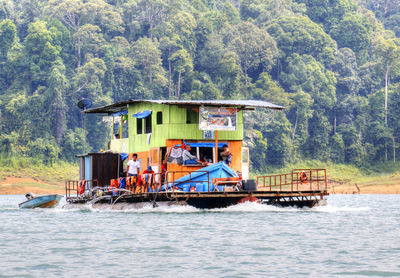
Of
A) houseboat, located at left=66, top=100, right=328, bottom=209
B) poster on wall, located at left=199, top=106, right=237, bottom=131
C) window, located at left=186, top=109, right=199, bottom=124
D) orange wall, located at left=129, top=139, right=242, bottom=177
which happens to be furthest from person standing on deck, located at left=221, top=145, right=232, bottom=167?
window, located at left=186, top=109, right=199, bottom=124

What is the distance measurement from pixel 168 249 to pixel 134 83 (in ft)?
228

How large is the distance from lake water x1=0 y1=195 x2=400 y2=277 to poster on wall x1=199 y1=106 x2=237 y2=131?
3.78 meters

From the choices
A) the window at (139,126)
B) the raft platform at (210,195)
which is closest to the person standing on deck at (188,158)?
the raft platform at (210,195)

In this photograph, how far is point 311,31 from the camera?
323 feet

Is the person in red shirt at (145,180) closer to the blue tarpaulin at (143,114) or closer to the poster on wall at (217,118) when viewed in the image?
the poster on wall at (217,118)

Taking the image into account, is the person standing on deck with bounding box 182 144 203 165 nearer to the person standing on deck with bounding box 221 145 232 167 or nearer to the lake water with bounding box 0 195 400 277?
the person standing on deck with bounding box 221 145 232 167

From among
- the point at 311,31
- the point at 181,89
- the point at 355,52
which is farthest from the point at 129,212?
the point at 355,52

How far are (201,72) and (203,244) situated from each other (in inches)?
2837

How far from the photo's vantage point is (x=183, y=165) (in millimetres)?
32094

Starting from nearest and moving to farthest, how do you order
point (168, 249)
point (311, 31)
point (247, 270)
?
point (247, 270), point (168, 249), point (311, 31)

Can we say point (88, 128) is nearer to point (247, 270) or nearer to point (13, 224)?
point (13, 224)

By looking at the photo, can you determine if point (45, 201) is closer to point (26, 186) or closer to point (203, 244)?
point (203, 244)

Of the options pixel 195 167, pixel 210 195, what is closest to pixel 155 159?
pixel 195 167

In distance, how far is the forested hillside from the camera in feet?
272
